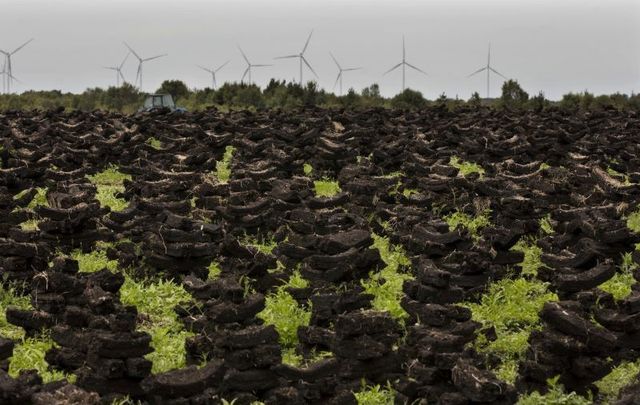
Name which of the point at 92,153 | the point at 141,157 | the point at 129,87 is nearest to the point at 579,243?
the point at 141,157

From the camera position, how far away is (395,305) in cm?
1265

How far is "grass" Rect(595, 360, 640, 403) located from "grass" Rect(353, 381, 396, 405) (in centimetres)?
215

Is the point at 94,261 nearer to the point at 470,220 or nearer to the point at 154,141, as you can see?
the point at 470,220

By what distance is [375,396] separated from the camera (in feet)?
31.2

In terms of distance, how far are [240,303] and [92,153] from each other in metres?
18.0

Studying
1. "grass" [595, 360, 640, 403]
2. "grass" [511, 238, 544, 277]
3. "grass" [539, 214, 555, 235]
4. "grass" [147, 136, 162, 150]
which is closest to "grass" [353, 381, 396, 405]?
"grass" [595, 360, 640, 403]

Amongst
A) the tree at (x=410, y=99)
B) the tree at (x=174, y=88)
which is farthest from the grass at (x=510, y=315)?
the tree at (x=174, y=88)

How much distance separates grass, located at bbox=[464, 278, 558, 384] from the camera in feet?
37.1

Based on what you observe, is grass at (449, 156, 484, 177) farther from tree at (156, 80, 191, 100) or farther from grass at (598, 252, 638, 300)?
tree at (156, 80, 191, 100)

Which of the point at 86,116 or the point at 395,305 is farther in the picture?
the point at 86,116

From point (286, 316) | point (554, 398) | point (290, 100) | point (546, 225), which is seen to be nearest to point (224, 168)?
point (546, 225)

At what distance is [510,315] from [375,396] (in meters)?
3.84

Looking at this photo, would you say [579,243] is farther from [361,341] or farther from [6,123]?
[6,123]

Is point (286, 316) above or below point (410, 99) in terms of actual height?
below
